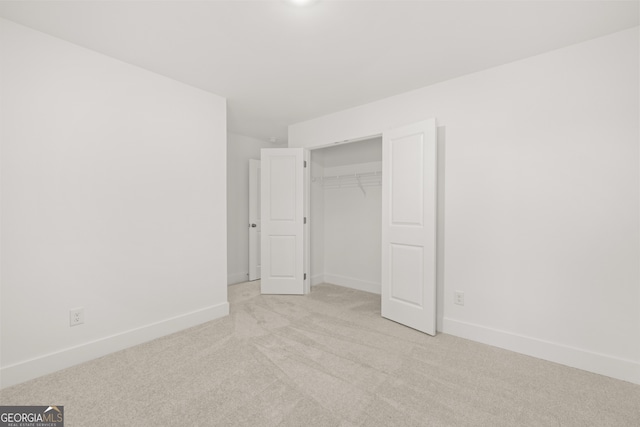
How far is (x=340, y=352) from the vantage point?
92.2 inches

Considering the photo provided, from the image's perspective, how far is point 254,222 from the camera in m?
4.84

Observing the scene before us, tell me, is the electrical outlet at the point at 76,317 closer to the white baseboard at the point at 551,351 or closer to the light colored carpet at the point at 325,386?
the light colored carpet at the point at 325,386

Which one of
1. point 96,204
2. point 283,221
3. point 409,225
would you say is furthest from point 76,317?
point 409,225

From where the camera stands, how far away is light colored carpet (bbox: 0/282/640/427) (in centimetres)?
162

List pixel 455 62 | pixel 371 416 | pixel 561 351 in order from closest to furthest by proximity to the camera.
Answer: pixel 371 416 < pixel 561 351 < pixel 455 62

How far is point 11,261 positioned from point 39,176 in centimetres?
61

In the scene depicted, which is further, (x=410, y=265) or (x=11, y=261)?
(x=410, y=265)

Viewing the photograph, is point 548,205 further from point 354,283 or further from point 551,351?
point 354,283

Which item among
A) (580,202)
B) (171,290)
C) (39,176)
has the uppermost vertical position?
(39,176)

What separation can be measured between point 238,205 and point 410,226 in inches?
117

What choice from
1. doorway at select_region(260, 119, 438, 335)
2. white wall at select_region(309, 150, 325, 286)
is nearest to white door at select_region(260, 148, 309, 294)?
doorway at select_region(260, 119, 438, 335)

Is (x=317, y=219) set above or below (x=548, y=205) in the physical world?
below

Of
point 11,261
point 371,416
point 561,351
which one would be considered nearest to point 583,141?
point 561,351

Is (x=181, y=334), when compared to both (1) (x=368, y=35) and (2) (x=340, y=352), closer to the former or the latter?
(2) (x=340, y=352)
